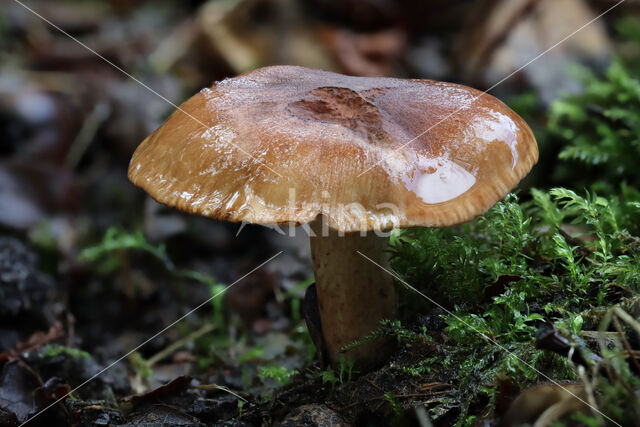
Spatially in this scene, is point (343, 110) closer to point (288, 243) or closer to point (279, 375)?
point (279, 375)

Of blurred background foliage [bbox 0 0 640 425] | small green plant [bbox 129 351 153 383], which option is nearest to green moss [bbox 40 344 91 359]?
blurred background foliage [bbox 0 0 640 425]

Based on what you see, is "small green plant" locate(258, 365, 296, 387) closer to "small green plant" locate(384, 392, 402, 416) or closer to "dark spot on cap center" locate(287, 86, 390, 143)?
"small green plant" locate(384, 392, 402, 416)

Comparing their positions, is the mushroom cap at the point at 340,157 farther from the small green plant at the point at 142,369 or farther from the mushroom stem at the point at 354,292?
Answer: the small green plant at the point at 142,369

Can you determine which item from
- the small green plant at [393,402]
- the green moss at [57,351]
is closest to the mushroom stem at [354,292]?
the small green plant at [393,402]

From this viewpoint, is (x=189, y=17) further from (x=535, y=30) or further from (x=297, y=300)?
(x=297, y=300)

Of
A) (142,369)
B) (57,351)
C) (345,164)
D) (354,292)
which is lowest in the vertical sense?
(142,369)

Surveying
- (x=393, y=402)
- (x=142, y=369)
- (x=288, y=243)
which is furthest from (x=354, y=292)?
(x=288, y=243)

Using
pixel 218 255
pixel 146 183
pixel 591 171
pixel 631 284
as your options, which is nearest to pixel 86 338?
pixel 218 255
